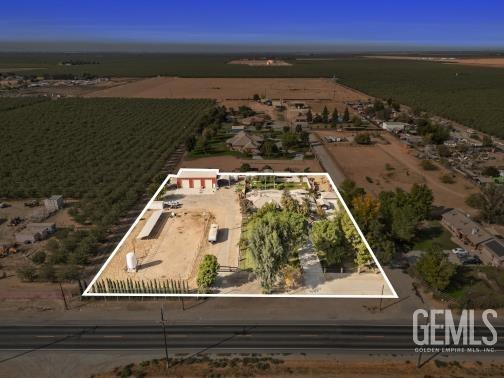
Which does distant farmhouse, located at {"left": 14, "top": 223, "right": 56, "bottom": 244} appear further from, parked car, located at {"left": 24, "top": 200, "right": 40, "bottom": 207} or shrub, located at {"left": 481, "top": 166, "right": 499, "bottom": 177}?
shrub, located at {"left": 481, "top": 166, "right": 499, "bottom": 177}

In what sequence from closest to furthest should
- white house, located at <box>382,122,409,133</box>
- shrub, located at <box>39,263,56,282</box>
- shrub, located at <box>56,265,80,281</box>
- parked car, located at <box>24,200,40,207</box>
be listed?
shrub, located at <box>56,265,80,281</box>
shrub, located at <box>39,263,56,282</box>
parked car, located at <box>24,200,40,207</box>
white house, located at <box>382,122,409,133</box>

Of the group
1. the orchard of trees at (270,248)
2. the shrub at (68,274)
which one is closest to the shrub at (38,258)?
the shrub at (68,274)

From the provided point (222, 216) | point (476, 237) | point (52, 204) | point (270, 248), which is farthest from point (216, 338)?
point (52, 204)

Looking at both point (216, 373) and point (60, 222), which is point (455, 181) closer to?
point (216, 373)

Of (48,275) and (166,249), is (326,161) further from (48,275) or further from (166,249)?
(48,275)

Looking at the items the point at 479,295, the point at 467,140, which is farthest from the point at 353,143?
the point at 479,295

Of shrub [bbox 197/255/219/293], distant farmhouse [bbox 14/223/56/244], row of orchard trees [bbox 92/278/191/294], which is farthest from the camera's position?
distant farmhouse [bbox 14/223/56/244]

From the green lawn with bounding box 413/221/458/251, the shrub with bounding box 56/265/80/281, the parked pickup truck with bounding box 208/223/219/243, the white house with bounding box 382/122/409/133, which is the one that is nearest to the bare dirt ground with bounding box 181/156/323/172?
the green lawn with bounding box 413/221/458/251
